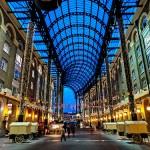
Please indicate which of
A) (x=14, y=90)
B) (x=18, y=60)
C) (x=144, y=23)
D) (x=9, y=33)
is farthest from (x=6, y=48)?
(x=144, y=23)

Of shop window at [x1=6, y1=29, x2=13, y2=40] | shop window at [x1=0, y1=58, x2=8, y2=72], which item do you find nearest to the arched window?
shop window at [x1=6, y1=29, x2=13, y2=40]

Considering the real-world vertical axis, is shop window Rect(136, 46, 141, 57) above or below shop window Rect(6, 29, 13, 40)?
below

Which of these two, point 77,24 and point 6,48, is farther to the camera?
point 77,24

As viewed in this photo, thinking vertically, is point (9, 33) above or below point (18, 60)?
above

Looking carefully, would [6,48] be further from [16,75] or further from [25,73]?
[25,73]

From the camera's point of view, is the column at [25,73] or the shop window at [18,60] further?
the shop window at [18,60]

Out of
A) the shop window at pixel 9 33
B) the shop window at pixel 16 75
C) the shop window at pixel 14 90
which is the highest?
the shop window at pixel 9 33

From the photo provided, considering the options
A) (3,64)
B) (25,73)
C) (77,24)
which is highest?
(77,24)

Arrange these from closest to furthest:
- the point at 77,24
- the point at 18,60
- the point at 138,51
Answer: the point at 138,51
the point at 18,60
the point at 77,24

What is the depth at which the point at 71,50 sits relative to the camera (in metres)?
51.8

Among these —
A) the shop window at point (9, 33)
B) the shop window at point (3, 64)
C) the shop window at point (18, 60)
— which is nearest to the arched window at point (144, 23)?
the shop window at point (9, 33)

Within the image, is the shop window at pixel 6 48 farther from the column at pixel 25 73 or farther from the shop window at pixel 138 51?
the shop window at pixel 138 51

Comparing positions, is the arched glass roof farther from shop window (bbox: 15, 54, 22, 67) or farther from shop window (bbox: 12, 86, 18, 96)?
shop window (bbox: 12, 86, 18, 96)

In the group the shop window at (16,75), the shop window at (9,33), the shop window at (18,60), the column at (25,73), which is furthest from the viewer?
the shop window at (18,60)
